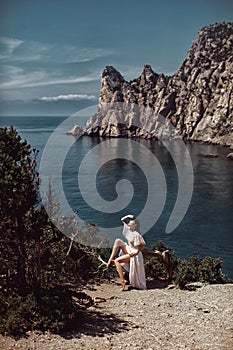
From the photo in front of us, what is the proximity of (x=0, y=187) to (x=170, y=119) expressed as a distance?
141 m

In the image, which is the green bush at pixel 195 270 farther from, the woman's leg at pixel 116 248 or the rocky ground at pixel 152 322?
the woman's leg at pixel 116 248

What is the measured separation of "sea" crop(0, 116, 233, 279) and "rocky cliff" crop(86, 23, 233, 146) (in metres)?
34.5

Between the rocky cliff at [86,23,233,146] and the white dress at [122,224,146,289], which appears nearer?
the white dress at [122,224,146,289]

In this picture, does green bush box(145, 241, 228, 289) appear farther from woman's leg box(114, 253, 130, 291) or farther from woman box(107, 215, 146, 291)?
woman's leg box(114, 253, 130, 291)

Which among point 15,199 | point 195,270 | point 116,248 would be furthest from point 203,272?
point 15,199

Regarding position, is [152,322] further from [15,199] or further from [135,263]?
[15,199]

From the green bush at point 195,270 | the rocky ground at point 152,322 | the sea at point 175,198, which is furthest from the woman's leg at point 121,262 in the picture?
the sea at point 175,198

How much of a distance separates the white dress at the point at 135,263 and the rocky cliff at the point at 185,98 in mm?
100254

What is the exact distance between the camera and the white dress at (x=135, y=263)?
10.7 metres

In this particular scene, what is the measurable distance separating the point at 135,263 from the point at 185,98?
458 feet

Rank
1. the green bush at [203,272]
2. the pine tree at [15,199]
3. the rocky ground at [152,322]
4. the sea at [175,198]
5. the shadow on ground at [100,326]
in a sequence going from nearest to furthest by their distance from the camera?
the rocky ground at [152,322]
the shadow on ground at [100,326]
the pine tree at [15,199]
the green bush at [203,272]
the sea at [175,198]

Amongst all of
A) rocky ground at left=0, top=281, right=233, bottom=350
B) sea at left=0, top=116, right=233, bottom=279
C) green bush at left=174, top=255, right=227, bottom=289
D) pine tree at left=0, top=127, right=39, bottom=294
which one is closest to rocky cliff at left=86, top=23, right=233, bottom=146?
sea at left=0, top=116, right=233, bottom=279

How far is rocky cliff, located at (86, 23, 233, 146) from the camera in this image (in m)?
127

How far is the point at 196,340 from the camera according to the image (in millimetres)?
8086
